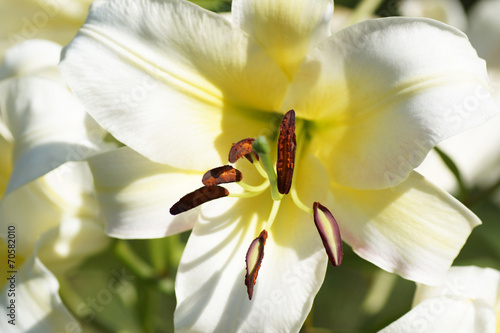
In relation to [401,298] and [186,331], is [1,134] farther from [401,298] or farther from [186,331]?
[401,298]

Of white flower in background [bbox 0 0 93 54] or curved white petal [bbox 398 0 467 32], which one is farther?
curved white petal [bbox 398 0 467 32]

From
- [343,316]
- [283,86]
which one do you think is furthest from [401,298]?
[283,86]

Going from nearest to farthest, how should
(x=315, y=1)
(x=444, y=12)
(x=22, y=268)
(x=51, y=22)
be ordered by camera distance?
1. (x=315, y=1)
2. (x=22, y=268)
3. (x=51, y=22)
4. (x=444, y=12)

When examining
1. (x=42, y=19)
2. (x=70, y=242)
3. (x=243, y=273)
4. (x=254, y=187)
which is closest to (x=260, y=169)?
(x=254, y=187)

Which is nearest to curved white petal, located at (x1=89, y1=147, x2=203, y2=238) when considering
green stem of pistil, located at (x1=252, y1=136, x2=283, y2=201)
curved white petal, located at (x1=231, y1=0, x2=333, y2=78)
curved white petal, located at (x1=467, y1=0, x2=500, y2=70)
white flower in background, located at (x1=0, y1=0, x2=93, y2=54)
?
green stem of pistil, located at (x1=252, y1=136, x2=283, y2=201)

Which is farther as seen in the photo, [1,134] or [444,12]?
[444,12]

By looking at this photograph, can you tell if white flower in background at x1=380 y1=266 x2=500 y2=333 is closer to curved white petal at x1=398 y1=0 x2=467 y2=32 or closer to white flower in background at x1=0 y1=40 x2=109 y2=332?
white flower in background at x1=0 y1=40 x2=109 y2=332

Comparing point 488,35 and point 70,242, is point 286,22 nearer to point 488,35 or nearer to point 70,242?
point 70,242

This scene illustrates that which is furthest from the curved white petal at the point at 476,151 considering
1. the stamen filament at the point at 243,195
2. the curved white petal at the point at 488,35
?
the stamen filament at the point at 243,195
